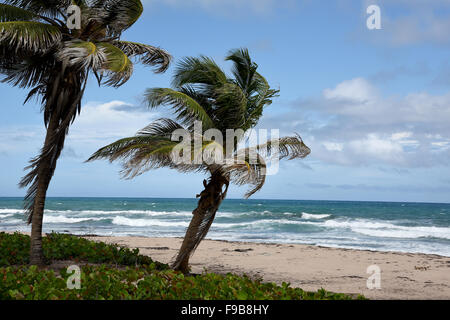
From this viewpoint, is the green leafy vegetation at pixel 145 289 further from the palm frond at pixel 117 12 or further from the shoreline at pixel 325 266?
the palm frond at pixel 117 12

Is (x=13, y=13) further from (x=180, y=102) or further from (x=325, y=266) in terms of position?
(x=325, y=266)

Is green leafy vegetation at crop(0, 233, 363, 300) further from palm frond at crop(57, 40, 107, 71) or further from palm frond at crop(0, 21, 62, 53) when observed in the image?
palm frond at crop(0, 21, 62, 53)

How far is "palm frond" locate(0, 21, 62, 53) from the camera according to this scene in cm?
810

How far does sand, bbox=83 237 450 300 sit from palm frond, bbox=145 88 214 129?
376 centimetres

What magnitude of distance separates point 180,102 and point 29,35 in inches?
125

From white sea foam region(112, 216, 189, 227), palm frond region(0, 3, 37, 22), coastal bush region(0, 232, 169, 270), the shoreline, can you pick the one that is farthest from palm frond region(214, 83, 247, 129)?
white sea foam region(112, 216, 189, 227)

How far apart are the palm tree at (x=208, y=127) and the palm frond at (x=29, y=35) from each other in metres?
2.20

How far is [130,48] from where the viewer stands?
9930 millimetres

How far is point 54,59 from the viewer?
9.48m
